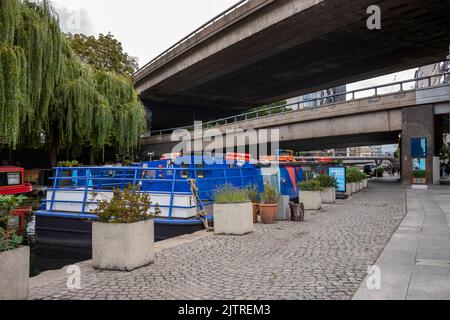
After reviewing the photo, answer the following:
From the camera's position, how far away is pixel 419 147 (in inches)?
1142

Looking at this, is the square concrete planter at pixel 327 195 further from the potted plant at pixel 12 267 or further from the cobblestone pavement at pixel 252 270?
the potted plant at pixel 12 267

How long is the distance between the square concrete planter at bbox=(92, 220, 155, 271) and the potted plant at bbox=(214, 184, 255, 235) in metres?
3.32

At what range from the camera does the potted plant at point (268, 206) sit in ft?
37.8

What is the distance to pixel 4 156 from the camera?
42.0 m

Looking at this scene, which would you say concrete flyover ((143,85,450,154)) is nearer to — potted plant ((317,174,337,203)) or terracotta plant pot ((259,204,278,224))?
potted plant ((317,174,337,203))

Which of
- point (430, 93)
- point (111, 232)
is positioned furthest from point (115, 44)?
point (111, 232)

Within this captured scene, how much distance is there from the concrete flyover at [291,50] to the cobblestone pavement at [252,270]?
2327 cm

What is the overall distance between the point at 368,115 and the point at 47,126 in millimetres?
23663

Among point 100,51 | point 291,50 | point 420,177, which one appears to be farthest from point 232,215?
point 100,51

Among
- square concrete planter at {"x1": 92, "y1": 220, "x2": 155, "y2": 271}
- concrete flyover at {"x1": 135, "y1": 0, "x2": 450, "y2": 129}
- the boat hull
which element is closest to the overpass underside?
concrete flyover at {"x1": 135, "y1": 0, "x2": 450, "y2": 129}

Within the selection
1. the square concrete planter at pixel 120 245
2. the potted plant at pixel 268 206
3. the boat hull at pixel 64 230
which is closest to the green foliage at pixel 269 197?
the potted plant at pixel 268 206

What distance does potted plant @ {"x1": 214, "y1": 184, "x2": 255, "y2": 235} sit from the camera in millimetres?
9688
